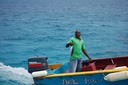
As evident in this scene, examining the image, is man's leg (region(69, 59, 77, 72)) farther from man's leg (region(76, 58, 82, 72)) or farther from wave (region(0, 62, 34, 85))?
wave (region(0, 62, 34, 85))

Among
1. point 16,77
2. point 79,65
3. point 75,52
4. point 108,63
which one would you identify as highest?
point 75,52

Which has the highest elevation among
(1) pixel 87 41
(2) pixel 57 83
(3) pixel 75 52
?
(3) pixel 75 52

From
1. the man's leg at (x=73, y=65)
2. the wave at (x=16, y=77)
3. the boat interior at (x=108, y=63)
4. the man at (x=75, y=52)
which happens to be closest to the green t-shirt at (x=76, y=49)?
the man at (x=75, y=52)

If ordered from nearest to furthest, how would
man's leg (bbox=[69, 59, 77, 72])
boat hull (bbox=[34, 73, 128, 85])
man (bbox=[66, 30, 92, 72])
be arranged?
boat hull (bbox=[34, 73, 128, 85]) < man (bbox=[66, 30, 92, 72]) < man's leg (bbox=[69, 59, 77, 72])

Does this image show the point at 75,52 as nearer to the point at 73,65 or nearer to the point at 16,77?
the point at 73,65

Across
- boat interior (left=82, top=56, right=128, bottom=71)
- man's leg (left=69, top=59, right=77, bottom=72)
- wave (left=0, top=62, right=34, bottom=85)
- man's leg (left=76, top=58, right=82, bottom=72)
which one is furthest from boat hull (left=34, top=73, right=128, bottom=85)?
wave (left=0, top=62, right=34, bottom=85)

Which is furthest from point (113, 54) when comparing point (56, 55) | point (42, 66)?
point (42, 66)

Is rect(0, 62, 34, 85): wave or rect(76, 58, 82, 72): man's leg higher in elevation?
rect(76, 58, 82, 72): man's leg

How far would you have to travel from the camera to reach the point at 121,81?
8578 mm

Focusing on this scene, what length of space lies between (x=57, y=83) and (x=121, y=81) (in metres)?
1.82

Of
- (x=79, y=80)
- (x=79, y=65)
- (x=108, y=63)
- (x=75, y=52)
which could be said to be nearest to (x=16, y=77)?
(x=108, y=63)

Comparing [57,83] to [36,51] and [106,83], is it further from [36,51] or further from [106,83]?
[36,51]

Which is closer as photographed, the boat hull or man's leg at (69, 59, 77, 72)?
the boat hull

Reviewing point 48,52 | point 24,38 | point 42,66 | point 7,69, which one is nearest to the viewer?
point 42,66
